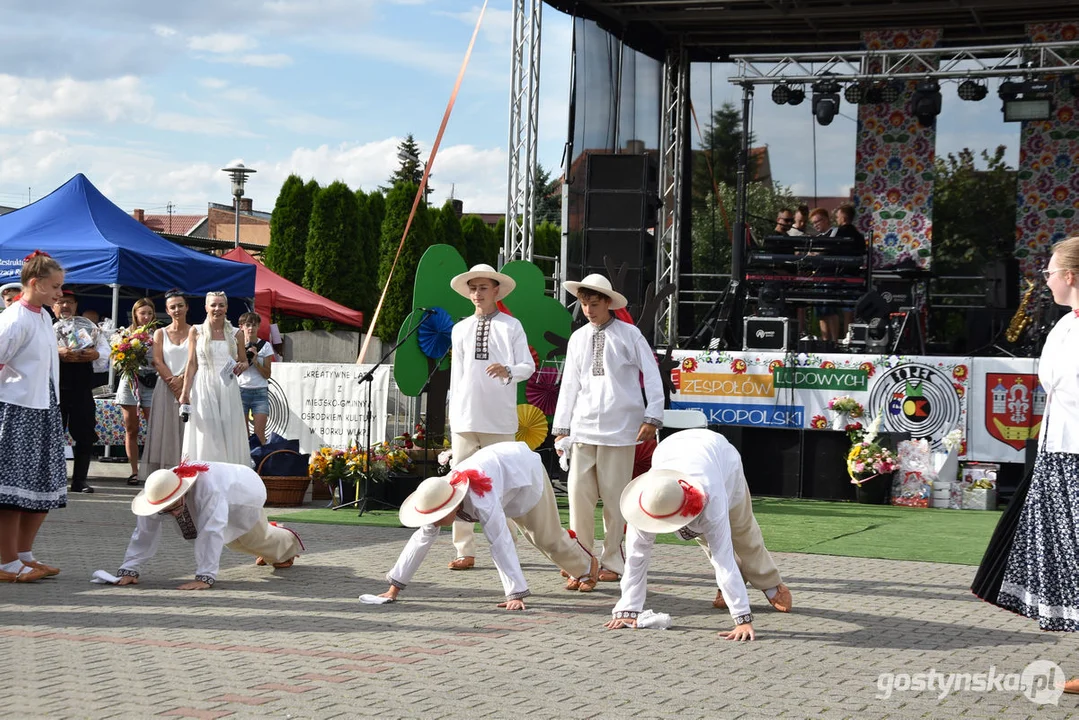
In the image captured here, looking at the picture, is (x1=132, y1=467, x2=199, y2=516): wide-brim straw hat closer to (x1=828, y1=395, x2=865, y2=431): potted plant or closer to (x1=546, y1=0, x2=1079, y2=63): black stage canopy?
(x1=828, y1=395, x2=865, y2=431): potted plant

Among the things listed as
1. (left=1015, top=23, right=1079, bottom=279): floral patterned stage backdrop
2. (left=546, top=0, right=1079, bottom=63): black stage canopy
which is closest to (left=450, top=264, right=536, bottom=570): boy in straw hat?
(left=546, top=0, right=1079, bottom=63): black stage canopy

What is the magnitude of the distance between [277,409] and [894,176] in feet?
33.9

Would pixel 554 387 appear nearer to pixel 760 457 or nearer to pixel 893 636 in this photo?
pixel 760 457

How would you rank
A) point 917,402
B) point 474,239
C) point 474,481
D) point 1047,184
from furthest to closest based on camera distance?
point 474,239, point 1047,184, point 917,402, point 474,481

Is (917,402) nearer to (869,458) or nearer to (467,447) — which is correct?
(869,458)

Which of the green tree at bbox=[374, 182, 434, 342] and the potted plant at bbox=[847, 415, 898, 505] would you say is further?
the green tree at bbox=[374, 182, 434, 342]

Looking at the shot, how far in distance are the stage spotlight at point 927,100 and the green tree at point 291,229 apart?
1708 centimetres

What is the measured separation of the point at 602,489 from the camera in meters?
7.18

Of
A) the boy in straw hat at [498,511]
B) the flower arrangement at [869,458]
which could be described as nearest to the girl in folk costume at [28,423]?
the boy in straw hat at [498,511]

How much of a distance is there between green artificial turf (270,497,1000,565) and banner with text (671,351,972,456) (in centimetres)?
97

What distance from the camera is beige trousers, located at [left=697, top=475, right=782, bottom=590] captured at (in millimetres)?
6152

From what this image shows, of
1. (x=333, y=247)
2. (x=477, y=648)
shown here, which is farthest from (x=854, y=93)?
(x=333, y=247)

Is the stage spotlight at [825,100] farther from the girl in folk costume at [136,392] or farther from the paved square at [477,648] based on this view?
the paved square at [477,648]

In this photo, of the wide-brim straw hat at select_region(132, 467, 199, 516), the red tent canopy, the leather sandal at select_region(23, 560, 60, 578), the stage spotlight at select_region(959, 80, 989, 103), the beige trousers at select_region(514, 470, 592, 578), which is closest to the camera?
the wide-brim straw hat at select_region(132, 467, 199, 516)
